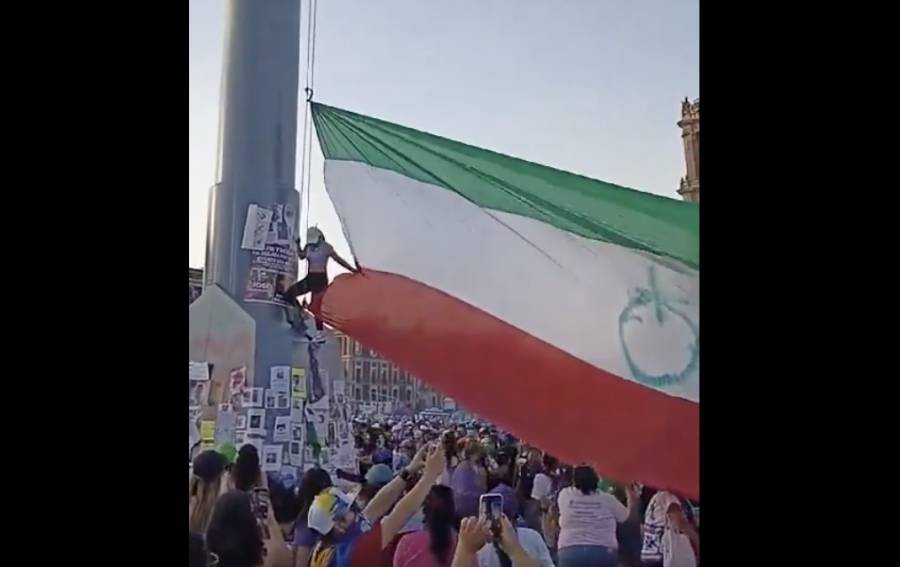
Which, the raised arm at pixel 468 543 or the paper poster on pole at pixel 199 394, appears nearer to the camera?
the paper poster on pole at pixel 199 394

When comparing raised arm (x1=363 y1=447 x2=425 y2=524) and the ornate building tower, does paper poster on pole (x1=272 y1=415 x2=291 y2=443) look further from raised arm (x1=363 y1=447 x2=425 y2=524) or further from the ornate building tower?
the ornate building tower

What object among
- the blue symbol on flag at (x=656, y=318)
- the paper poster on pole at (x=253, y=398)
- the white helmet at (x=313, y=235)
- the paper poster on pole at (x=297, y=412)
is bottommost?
the paper poster on pole at (x=297, y=412)

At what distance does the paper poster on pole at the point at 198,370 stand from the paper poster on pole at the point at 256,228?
0.24 metres

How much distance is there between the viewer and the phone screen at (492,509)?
2.04 m

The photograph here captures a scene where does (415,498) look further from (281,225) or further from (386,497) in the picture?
(281,225)

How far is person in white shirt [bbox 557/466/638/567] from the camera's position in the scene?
205cm

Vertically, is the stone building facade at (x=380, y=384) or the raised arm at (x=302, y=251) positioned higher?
the raised arm at (x=302, y=251)

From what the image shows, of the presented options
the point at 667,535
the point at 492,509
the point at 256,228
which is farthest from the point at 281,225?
the point at 667,535

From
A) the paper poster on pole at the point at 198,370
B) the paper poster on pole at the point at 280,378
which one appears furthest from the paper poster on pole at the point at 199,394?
the paper poster on pole at the point at 280,378

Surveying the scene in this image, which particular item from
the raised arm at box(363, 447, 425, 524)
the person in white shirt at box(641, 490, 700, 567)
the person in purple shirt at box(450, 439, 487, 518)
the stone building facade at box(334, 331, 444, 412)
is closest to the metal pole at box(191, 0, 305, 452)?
the stone building facade at box(334, 331, 444, 412)

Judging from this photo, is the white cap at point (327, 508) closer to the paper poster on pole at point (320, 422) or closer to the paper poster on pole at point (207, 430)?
the paper poster on pole at point (320, 422)

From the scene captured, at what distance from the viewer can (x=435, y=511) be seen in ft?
6.64
